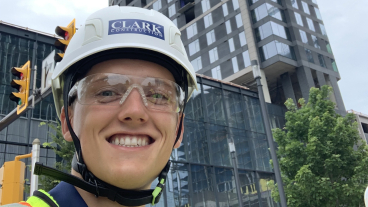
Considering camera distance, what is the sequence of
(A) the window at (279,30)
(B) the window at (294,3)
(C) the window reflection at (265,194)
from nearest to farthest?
(C) the window reflection at (265,194) → (A) the window at (279,30) → (B) the window at (294,3)

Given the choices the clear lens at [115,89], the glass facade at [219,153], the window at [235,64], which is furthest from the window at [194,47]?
the clear lens at [115,89]

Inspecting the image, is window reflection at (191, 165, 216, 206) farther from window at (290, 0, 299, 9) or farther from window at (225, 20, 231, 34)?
window at (290, 0, 299, 9)

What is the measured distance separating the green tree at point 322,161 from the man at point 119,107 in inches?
481

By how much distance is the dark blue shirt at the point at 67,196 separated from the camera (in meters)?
1.50

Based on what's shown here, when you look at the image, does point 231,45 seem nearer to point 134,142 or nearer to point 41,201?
point 134,142

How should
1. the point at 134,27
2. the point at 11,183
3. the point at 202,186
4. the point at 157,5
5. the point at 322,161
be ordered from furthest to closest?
the point at 157,5, the point at 202,186, the point at 322,161, the point at 11,183, the point at 134,27

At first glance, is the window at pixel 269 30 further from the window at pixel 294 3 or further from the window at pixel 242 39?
the window at pixel 294 3

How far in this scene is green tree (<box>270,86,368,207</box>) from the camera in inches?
502

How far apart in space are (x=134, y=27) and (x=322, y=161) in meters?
13.4

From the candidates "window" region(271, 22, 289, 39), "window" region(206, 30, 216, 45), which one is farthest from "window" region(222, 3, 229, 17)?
"window" region(271, 22, 289, 39)

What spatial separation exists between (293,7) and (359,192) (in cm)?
3099

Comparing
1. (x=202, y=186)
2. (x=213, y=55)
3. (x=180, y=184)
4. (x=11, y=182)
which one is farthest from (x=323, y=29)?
(x=11, y=182)

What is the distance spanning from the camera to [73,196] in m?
1.54

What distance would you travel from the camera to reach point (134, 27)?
1.81 meters
